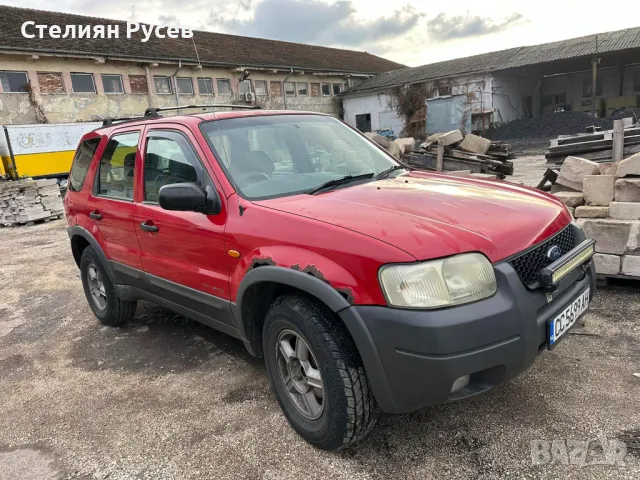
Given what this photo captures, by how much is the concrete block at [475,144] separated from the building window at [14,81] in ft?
63.1

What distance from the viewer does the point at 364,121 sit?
3362 centimetres

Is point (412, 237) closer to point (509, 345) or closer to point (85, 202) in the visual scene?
point (509, 345)

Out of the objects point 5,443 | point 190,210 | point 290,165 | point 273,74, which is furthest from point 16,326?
point 273,74

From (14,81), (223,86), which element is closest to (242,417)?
(14,81)

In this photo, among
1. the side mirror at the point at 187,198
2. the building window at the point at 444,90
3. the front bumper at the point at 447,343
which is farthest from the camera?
the building window at the point at 444,90

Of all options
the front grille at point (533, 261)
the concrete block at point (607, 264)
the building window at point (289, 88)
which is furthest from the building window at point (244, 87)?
the front grille at point (533, 261)

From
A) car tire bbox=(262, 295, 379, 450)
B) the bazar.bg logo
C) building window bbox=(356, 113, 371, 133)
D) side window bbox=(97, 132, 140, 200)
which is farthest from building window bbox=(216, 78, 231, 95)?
the bazar.bg logo

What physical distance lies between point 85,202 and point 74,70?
69.8 ft

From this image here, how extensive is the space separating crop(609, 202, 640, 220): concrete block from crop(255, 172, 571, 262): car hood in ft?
5.51

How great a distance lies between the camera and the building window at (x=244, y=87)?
2868 cm

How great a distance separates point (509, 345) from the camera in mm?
2002

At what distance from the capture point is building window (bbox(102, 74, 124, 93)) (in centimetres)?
2280

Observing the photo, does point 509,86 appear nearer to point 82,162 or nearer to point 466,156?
point 466,156

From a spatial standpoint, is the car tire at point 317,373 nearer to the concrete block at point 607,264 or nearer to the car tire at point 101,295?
the car tire at point 101,295
